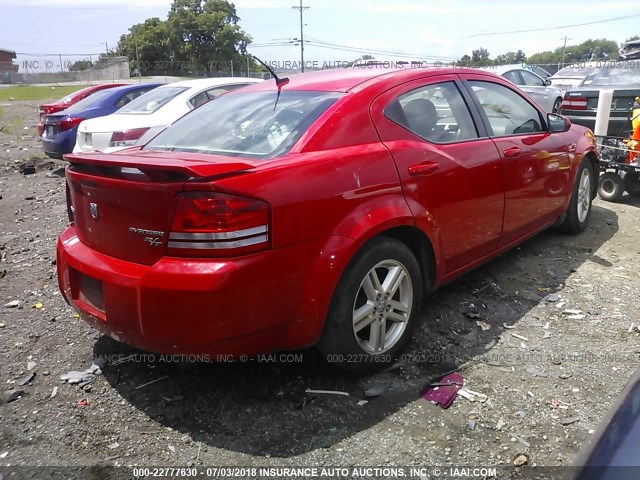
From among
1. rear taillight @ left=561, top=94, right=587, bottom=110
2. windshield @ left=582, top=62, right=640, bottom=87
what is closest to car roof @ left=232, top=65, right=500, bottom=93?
rear taillight @ left=561, top=94, right=587, bottom=110

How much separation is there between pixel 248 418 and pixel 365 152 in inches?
60.4

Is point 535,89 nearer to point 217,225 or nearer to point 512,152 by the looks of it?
point 512,152

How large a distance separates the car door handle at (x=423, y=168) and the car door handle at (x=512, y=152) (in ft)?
2.92

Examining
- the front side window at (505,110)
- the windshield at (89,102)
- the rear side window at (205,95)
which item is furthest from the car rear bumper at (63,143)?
the front side window at (505,110)

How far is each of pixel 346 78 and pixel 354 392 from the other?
1.93 meters

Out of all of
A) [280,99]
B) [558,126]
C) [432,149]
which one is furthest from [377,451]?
[558,126]

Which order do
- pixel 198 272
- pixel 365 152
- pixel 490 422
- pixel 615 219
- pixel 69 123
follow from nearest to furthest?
pixel 198 272 → pixel 490 422 → pixel 365 152 → pixel 615 219 → pixel 69 123

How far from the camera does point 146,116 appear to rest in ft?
25.6

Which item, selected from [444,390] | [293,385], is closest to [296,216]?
[293,385]

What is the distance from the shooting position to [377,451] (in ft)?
8.30

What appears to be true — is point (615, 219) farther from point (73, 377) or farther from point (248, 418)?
point (73, 377)

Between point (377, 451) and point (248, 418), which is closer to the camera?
point (377, 451)

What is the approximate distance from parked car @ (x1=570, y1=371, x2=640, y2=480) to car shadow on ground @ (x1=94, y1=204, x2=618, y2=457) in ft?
4.08

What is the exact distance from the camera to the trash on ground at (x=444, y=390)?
9.45ft
